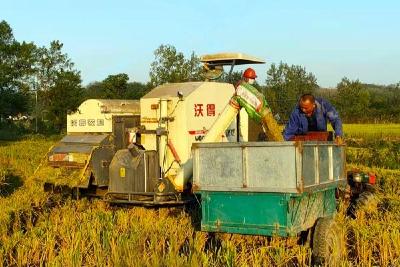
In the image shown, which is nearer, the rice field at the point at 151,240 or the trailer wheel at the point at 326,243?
the rice field at the point at 151,240

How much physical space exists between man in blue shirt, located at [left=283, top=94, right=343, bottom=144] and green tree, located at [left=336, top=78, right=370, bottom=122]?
1903 inches

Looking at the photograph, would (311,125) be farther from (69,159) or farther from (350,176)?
(69,159)

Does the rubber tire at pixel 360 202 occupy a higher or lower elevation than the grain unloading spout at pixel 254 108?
lower

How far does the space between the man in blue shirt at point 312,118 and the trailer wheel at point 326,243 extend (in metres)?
1.95

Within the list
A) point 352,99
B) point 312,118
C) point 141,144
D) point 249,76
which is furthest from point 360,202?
point 352,99

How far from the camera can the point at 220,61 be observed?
10.7 meters

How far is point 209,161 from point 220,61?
5.28 meters

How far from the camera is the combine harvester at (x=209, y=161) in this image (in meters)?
5.32

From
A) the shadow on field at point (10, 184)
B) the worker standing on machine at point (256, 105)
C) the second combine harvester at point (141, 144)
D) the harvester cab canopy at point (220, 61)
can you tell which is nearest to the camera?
the worker standing on machine at point (256, 105)

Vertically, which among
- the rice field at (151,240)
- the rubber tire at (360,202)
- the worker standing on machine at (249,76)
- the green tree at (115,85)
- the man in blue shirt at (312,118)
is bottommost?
the rice field at (151,240)

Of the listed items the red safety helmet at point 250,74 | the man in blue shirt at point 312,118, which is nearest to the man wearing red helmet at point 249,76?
the red safety helmet at point 250,74

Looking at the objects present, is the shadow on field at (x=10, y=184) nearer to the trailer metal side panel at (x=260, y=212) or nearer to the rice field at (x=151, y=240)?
the rice field at (x=151, y=240)

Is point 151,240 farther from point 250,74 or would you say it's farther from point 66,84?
point 66,84

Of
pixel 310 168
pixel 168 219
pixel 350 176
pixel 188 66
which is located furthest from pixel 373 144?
pixel 310 168
